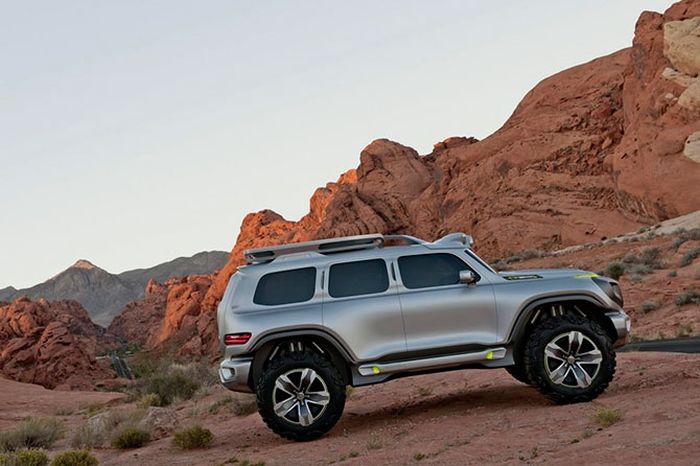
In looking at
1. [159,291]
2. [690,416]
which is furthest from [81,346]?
[159,291]

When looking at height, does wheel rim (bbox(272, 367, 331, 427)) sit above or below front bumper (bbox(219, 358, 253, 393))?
below

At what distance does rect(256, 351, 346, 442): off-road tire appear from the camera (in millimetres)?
9352

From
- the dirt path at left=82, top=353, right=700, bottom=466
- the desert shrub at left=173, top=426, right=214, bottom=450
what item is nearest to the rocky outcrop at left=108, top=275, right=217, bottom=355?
the dirt path at left=82, top=353, right=700, bottom=466

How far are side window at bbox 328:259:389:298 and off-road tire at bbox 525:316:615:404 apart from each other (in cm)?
194

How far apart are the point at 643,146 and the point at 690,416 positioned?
46.2 meters

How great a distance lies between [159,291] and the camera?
4798 inches

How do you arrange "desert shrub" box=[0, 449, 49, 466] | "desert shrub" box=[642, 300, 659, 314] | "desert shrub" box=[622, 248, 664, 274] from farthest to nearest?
"desert shrub" box=[622, 248, 664, 274] < "desert shrub" box=[642, 300, 659, 314] < "desert shrub" box=[0, 449, 49, 466]

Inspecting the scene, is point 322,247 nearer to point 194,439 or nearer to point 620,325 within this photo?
point 194,439

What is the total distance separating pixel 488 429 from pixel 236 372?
308 cm

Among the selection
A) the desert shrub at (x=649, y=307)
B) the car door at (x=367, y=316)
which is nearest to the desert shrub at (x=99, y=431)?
the car door at (x=367, y=316)

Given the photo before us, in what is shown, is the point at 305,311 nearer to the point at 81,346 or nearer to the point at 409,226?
the point at 81,346

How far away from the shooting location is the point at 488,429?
8586mm

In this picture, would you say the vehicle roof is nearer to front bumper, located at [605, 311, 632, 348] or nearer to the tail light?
the tail light

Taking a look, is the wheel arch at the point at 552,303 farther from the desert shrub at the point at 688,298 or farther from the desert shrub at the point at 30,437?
the desert shrub at the point at 688,298
